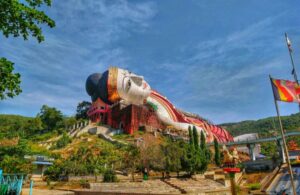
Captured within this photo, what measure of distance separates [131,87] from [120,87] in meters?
2.84

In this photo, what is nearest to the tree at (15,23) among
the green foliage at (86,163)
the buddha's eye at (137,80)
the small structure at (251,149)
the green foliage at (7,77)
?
the green foliage at (7,77)

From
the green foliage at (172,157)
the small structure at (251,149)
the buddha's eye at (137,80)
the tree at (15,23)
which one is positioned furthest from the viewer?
the buddha's eye at (137,80)

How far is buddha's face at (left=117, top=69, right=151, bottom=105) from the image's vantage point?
64062 mm

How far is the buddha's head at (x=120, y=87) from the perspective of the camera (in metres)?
63.9

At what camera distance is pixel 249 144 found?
47875 mm

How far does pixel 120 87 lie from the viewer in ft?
209

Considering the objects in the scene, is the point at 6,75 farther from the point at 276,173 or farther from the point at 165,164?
the point at 276,173

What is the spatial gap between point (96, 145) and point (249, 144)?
93.5 feet

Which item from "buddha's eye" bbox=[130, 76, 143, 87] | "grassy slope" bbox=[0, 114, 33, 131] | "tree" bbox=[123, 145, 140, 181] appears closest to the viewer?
"tree" bbox=[123, 145, 140, 181]

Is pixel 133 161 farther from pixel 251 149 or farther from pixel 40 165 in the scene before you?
pixel 251 149

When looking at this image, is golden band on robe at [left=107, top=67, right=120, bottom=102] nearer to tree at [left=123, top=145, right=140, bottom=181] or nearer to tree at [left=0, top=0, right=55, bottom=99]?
tree at [left=123, top=145, right=140, bottom=181]

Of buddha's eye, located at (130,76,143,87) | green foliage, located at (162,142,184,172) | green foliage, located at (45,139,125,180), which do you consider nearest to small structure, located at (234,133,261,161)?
green foliage, located at (162,142,184,172)

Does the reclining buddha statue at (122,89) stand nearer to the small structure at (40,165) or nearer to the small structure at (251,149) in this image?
the small structure at (251,149)

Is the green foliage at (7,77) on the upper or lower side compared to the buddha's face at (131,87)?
lower
